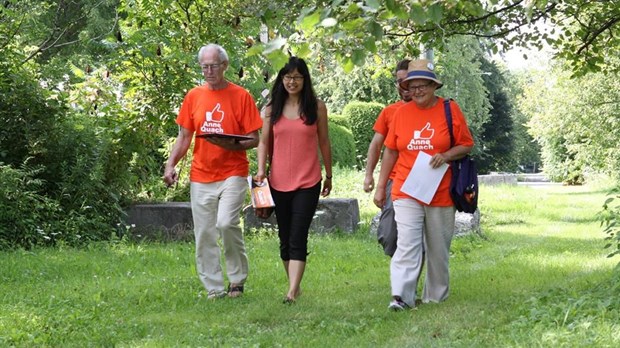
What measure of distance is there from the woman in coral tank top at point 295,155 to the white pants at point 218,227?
0.28m

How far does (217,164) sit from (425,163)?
69.0 inches

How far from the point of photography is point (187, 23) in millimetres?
13180

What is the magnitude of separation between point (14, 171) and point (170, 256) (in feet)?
7.58

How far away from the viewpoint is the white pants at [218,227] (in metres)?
8.04

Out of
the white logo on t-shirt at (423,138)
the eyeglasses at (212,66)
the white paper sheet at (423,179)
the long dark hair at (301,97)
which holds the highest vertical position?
the eyeglasses at (212,66)

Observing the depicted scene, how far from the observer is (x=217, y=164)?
8.11 meters

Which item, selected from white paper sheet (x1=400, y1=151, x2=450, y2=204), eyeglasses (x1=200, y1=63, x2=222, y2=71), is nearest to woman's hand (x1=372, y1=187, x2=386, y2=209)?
white paper sheet (x1=400, y1=151, x2=450, y2=204)

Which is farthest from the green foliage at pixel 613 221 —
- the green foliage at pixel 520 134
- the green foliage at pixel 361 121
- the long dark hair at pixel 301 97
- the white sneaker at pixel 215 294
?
the green foliage at pixel 520 134

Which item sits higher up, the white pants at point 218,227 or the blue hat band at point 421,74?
the blue hat band at point 421,74

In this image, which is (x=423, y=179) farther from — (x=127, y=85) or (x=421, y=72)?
(x=127, y=85)

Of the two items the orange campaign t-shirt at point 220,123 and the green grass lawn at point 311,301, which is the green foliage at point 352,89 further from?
the orange campaign t-shirt at point 220,123

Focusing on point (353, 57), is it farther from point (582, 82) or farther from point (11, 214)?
point (582, 82)

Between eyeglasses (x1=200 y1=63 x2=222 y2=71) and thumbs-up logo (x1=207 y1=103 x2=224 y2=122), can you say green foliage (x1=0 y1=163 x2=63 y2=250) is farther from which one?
eyeglasses (x1=200 y1=63 x2=222 y2=71)

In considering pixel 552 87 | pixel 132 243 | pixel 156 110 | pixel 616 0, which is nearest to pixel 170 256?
pixel 132 243
